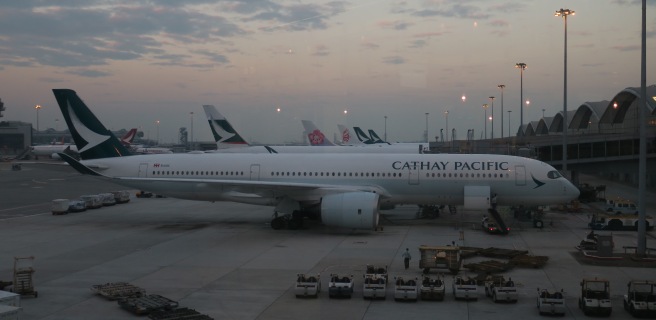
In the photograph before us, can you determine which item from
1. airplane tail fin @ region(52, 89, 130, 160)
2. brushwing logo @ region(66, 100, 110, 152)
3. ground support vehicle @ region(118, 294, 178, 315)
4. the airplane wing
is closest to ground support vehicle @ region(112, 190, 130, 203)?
airplane tail fin @ region(52, 89, 130, 160)

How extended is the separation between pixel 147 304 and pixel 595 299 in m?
10.5

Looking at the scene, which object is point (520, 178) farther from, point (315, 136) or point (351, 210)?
point (315, 136)

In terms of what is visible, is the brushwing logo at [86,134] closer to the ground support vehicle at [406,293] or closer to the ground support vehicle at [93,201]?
the ground support vehicle at [93,201]

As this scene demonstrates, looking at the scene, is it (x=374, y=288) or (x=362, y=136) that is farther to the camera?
(x=362, y=136)

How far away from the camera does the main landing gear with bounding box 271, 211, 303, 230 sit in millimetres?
27891

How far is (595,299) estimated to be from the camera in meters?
14.0

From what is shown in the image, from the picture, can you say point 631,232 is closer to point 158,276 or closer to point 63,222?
point 158,276

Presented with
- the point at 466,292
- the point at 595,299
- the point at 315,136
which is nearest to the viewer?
the point at 595,299

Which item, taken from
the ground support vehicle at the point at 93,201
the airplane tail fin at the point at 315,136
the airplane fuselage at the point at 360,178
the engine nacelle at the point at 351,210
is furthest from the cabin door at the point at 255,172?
the airplane tail fin at the point at 315,136

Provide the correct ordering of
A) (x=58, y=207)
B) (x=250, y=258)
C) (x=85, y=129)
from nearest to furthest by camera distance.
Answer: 1. (x=250, y=258)
2. (x=85, y=129)
3. (x=58, y=207)

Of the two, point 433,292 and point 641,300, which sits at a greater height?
point 641,300

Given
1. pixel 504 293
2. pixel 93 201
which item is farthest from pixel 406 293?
pixel 93 201

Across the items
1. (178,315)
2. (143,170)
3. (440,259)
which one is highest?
(143,170)

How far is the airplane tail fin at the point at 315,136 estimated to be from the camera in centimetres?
7019
